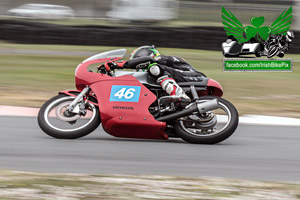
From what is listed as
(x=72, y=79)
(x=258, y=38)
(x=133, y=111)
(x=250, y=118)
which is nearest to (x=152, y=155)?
(x=133, y=111)

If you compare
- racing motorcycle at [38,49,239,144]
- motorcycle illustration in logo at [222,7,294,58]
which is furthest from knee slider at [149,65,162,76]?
motorcycle illustration in logo at [222,7,294,58]

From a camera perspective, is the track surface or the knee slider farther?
the knee slider

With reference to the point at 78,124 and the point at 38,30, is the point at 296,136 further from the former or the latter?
the point at 38,30

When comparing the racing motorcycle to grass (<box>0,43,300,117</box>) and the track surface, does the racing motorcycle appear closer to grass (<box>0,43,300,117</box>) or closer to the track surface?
the track surface

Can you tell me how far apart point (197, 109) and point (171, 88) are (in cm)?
42

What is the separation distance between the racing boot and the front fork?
1.02 m

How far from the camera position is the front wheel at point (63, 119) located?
24.9 feet

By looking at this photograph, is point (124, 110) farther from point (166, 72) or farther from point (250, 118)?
point (250, 118)

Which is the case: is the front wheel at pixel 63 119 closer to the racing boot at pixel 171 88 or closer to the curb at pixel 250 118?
the racing boot at pixel 171 88

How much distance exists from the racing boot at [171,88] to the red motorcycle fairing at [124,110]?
0.68 ft

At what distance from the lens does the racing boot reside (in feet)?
24.5

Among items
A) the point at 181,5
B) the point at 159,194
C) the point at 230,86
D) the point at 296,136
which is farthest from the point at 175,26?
the point at 159,194

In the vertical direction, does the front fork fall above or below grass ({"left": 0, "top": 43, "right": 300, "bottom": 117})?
above

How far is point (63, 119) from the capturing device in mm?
7578
